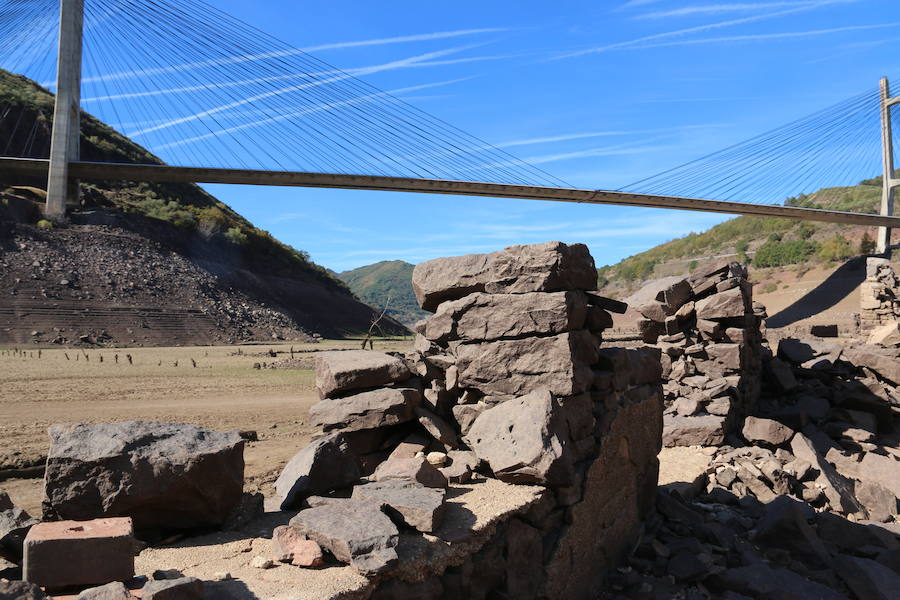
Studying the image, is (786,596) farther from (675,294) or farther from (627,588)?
(675,294)

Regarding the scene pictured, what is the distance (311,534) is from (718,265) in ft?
27.5

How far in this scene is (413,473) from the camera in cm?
376

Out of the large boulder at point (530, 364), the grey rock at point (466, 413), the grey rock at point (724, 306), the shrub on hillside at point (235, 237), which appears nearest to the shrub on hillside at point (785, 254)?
the shrub on hillside at point (235, 237)

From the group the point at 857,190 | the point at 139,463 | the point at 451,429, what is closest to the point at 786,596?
the point at 451,429

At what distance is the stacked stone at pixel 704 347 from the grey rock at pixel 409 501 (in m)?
5.86

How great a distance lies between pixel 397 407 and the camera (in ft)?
15.5

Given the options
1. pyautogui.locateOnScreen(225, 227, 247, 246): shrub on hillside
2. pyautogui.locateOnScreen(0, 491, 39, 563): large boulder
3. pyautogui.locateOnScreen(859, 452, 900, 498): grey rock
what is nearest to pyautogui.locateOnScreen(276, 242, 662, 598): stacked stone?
pyautogui.locateOnScreen(0, 491, 39, 563): large boulder

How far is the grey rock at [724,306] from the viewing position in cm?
909

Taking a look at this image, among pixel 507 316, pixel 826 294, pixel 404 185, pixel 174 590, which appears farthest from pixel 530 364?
pixel 826 294

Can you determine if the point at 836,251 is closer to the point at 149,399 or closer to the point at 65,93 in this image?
the point at 149,399

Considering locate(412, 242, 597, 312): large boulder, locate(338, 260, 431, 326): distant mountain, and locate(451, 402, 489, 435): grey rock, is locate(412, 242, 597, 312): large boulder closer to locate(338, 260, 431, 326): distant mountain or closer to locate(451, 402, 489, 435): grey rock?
locate(451, 402, 489, 435): grey rock

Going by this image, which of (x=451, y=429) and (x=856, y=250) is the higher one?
(x=856, y=250)

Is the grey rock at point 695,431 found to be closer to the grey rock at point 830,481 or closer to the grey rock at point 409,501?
the grey rock at point 830,481

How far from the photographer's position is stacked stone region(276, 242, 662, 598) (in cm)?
349
